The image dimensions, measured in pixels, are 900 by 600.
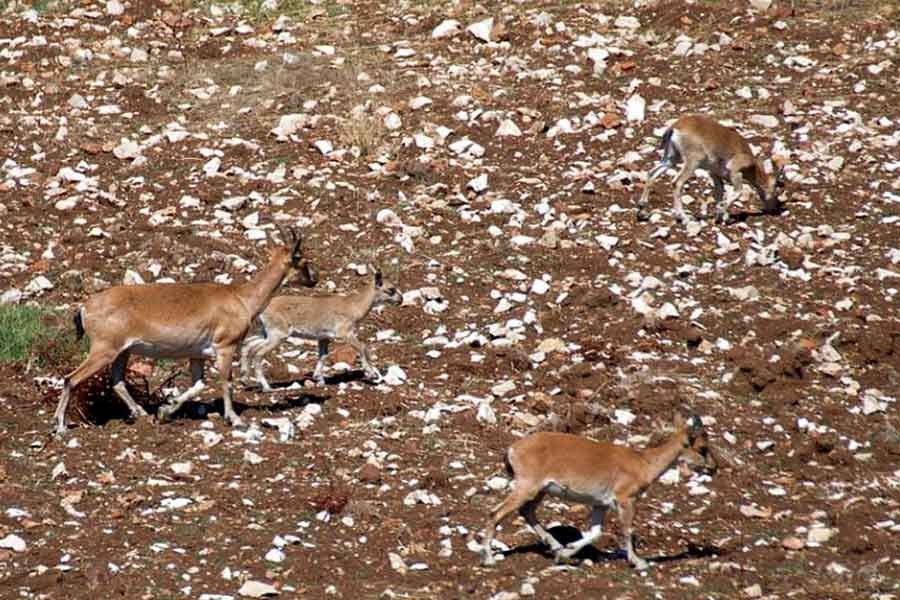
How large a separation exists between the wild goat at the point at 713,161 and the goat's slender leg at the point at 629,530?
680 cm

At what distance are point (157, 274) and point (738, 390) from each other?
6.49 metres

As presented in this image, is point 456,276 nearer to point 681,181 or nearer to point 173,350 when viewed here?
point 681,181

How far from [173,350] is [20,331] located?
7.32 ft

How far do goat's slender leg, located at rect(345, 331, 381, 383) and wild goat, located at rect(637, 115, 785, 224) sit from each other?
416cm

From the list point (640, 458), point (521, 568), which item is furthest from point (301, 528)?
point (640, 458)

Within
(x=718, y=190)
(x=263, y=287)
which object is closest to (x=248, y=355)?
(x=263, y=287)

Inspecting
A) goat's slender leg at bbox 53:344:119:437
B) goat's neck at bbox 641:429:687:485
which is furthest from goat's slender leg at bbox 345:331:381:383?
goat's neck at bbox 641:429:687:485

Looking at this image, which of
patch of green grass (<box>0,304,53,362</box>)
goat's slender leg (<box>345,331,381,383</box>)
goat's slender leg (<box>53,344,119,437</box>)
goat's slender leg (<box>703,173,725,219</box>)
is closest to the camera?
goat's slender leg (<box>53,344,119,437</box>)

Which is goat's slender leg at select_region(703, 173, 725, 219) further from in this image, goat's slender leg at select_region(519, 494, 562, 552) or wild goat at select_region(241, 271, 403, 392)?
goat's slender leg at select_region(519, 494, 562, 552)

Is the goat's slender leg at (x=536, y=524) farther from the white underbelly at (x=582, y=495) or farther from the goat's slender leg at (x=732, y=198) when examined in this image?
the goat's slender leg at (x=732, y=198)

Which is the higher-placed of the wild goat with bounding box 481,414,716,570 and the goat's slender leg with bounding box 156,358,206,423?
the wild goat with bounding box 481,414,716,570

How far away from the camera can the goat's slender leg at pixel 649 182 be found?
17656 mm

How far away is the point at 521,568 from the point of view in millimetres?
11086

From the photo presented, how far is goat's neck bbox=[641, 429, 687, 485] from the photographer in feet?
38.1
